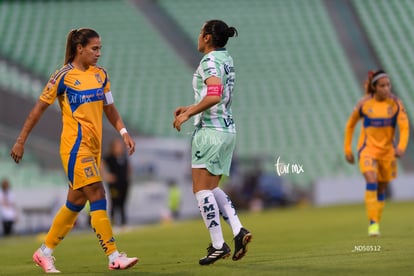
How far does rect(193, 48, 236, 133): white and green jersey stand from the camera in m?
7.95

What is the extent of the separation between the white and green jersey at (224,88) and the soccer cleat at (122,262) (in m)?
1.29

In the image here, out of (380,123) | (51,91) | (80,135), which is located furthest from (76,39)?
(380,123)

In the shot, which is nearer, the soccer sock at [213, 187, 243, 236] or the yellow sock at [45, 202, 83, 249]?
the yellow sock at [45, 202, 83, 249]

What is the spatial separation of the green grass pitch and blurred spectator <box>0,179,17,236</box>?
6.05 meters

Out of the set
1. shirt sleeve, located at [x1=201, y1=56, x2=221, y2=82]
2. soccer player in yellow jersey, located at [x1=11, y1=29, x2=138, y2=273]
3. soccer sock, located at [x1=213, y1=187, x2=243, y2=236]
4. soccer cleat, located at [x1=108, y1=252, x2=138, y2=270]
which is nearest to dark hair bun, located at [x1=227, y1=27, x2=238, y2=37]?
shirt sleeve, located at [x1=201, y1=56, x2=221, y2=82]

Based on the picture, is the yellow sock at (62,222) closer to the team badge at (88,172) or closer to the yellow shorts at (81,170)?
the yellow shorts at (81,170)

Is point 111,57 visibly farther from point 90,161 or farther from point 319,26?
point 90,161

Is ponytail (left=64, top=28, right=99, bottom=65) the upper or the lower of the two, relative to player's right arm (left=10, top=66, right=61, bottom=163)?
upper

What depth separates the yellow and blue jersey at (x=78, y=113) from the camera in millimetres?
7766

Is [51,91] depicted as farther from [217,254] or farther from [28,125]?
[217,254]

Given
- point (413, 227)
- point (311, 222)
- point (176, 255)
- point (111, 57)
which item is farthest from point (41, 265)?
point (111, 57)

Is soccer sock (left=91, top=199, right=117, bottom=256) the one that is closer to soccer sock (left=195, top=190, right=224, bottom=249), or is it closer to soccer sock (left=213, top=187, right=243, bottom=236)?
soccer sock (left=195, top=190, right=224, bottom=249)

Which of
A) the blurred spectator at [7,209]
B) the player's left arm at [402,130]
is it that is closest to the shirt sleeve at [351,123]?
the player's left arm at [402,130]

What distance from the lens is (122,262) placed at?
24.9ft
